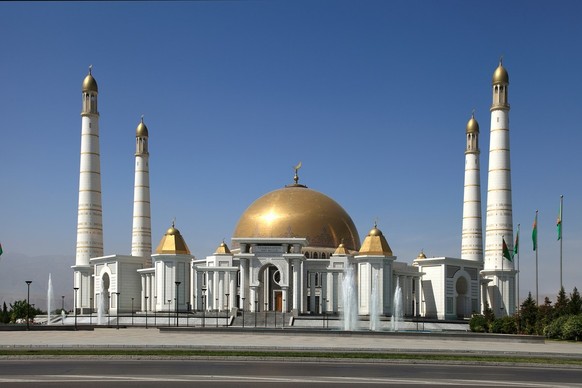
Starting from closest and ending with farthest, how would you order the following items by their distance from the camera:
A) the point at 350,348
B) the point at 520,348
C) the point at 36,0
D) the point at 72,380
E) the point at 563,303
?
the point at 36,0, the point at 72,380, the point at 350,348, the point at 520,348, the point at 563,303

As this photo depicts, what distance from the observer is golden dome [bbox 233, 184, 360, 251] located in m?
74.6

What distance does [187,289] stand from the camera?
2803 inches

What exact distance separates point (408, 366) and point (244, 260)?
4351cm

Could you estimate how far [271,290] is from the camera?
71.1 meters

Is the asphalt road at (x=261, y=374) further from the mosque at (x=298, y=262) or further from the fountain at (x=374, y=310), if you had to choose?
the mosque at (x=298, y=262)

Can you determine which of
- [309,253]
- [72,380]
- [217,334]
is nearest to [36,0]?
[72,380]

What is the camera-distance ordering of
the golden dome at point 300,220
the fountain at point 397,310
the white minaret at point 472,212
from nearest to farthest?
1. the fountain at point 397,310
2. the golden dome at point 300,220
3. the white minaret at point 472,212

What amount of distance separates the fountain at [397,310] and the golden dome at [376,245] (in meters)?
3.29

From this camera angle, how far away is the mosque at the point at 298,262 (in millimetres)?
67188

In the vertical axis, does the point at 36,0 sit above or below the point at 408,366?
above

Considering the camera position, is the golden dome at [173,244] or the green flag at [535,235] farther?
the golden dome at [173,244]

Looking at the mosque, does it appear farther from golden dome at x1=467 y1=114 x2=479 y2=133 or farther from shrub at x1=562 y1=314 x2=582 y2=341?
shrub at x1=562 y1=314 x2=582 y2=341

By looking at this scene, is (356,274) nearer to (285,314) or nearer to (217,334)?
(285,314)

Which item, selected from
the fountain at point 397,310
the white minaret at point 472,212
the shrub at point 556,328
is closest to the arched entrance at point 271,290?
the fountain at point 397,310
